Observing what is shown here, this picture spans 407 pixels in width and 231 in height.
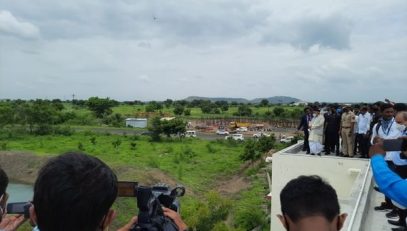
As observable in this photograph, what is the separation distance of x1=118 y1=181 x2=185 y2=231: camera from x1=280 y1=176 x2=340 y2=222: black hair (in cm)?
42

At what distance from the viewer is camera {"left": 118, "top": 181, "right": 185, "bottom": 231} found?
137 centimetres

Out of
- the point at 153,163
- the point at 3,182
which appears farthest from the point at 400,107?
the point at 153,163

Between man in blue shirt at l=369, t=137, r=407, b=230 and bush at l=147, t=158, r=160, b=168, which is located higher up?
man in blue shirt at l=369, t=137, r=407, b=230

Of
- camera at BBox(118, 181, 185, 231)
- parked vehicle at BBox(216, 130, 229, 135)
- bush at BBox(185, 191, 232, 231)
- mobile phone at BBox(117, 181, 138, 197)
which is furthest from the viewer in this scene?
parked vehicle at BBox(216, 130, 229, 135)

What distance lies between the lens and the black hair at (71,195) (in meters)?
1.24

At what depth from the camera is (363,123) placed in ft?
27.3

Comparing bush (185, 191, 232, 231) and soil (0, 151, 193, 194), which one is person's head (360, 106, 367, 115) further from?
soil (0, 151, 193, 194)

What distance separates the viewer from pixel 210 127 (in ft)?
168

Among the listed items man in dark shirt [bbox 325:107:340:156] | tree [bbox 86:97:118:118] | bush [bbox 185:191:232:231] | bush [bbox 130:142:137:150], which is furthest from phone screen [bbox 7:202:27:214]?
tree [bbox 86:97:118:118]

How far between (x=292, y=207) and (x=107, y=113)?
180 feet

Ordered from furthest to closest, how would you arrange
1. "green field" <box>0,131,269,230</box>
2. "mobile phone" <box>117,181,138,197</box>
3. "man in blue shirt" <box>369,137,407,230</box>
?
"green field" <box>0,131,269,230</box> → "man in blue shirt" <box>369,137,407,230</box> → "mobile phone" <box>117,181,138,197</box>

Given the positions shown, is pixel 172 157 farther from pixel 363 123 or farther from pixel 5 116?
pixel 363 123

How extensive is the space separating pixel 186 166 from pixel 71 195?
27.3 metres

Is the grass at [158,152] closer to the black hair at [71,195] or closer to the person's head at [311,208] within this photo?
the person's head at [311,208]
